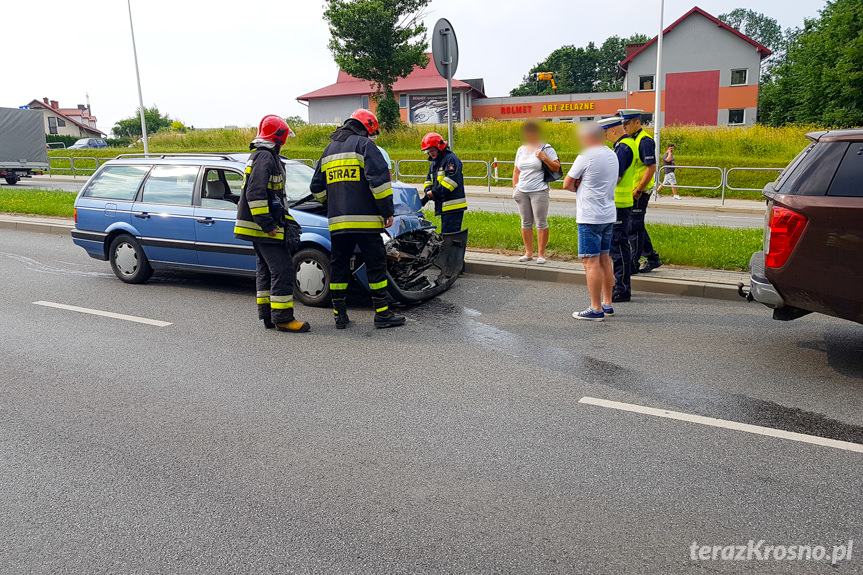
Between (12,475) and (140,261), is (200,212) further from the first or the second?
(12,475)

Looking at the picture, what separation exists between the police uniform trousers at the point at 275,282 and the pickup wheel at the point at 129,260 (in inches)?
104

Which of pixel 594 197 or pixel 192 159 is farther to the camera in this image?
pixel 192 159

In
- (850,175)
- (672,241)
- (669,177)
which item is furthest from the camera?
(669,177)

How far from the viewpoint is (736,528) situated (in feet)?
10.2

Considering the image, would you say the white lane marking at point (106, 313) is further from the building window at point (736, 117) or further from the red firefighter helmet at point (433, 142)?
the building window at point (736, 117)

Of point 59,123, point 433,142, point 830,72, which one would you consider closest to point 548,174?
point 433,142

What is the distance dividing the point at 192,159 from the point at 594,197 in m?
4.88

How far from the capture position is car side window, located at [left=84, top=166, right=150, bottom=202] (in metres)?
8.50

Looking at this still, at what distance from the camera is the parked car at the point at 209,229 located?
7277 millimetres

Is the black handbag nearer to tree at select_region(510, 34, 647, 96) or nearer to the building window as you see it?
the building window

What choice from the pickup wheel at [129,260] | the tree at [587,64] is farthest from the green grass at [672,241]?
the tree at [587,64]

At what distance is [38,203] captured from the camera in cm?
1550

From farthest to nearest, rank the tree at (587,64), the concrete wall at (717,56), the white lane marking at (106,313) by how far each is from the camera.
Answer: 1. the tree at (587,64)
2. the concrete wall at (717,56)
3. the white lane marking at (106,313)

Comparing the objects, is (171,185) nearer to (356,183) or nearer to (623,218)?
(356,183)
